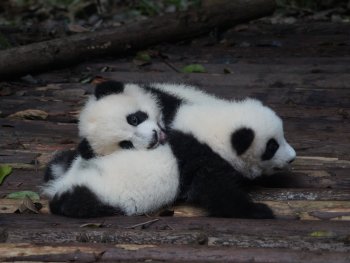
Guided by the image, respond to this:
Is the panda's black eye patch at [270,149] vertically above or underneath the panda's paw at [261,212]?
above

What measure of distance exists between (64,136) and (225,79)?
172 cm

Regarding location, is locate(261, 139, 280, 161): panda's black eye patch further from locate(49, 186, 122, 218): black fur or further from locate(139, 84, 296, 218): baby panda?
locate(49, 186, 122, 218): black fur

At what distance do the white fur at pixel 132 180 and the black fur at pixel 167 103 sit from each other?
1.49 feet

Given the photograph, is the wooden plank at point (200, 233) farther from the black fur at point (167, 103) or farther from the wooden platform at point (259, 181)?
the black fur at point (167, 103)

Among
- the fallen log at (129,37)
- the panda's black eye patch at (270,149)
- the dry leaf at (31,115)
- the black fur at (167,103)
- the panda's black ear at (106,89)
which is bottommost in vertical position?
the dry leaf at (31,115)

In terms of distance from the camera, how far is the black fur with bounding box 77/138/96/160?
4.42m

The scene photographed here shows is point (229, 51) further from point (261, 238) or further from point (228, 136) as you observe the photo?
point (261, 238)

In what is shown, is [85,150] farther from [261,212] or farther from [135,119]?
[261,212]

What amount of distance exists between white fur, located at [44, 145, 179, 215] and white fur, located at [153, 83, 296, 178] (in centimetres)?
24

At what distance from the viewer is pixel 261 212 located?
12.3 ft

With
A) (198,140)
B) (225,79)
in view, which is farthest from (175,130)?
(225,79)

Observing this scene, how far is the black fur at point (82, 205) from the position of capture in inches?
150

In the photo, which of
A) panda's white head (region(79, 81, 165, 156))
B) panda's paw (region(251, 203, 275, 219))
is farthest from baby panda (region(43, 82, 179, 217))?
panda's paw (region(251, 203, 275, 219))

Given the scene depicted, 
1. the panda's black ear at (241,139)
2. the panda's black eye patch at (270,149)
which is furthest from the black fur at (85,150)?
the panda's black eye patch at (270,149)
